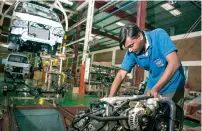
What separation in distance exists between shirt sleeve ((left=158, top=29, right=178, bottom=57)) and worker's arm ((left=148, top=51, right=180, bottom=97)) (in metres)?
0.04

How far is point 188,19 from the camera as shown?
34.5ft

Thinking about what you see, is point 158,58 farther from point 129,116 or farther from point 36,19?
point 36,19

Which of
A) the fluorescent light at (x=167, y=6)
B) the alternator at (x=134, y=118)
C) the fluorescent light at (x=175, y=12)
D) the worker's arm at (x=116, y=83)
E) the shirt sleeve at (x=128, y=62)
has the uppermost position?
the fluorescent light at (x=167, y=6)

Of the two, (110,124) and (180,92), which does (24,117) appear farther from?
(180,92)

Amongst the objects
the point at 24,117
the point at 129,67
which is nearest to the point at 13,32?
the point at 24,117

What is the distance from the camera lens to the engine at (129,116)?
46.6 inches

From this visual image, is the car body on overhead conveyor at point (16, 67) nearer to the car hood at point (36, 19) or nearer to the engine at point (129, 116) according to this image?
the car hood at point (36, 19)

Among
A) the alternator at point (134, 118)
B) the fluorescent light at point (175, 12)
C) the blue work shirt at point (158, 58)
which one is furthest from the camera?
the fluorescent light at point (175, 12)

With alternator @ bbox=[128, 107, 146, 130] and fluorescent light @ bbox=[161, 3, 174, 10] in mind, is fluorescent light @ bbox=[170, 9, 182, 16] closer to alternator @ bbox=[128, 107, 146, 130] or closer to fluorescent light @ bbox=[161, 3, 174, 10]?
fluorescent light @ bbox=[161, 3, 174, 10]

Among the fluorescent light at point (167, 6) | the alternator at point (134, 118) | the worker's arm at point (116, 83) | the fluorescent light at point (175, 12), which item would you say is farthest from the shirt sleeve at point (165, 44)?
the fluorescent light at point (175, 12)

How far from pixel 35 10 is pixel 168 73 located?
17.0 feet

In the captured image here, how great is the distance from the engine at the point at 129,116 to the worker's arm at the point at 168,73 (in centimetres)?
10

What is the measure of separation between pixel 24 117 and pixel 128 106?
2295mm

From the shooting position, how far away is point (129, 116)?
1.20 meters
